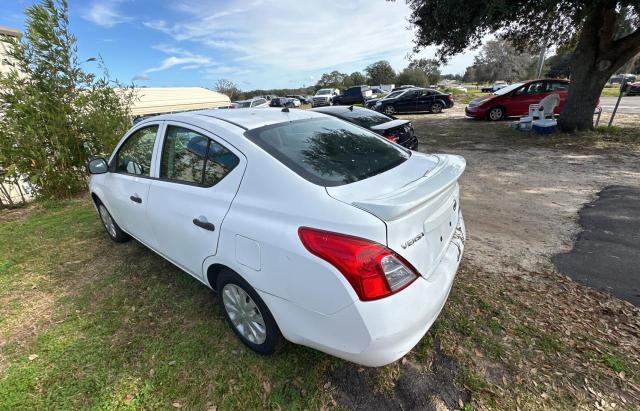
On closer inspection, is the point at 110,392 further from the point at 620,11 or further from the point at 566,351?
the point at 620,11

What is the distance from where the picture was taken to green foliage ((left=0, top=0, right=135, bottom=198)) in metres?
5.67

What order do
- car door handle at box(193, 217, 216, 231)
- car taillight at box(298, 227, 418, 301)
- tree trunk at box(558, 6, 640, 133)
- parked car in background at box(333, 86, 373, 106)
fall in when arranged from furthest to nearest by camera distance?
parked car in background at box(333, 86, 373, 106)
tree trunk at box(558, 6, 640, 133)
car door handle at box(193, 217, 216, 231)
car taillight at box(298, 227, 418, 301)

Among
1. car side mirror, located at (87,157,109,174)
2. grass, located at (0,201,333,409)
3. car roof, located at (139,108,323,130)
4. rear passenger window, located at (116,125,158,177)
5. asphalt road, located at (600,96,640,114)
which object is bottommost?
asphalt road, located at (600,96,640,114)

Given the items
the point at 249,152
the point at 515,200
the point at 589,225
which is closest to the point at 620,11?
the point at 515,200

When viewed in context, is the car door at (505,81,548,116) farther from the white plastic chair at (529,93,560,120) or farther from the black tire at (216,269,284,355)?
the black tire at (216,269,284,355)

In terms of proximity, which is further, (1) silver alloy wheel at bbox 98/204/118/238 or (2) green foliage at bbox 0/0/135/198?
(2) green foliage at bbox 0/0/135/198

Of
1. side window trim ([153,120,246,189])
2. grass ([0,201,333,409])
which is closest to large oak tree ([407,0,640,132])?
side window trim ([153,120,246,189])

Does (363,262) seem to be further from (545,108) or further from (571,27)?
(571,27)

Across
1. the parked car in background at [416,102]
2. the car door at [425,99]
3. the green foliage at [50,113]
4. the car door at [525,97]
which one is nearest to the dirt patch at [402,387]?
the green foliage at [50,113]

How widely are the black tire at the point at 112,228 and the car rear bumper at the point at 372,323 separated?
9.72 ft

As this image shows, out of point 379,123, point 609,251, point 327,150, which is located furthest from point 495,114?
point 327,150

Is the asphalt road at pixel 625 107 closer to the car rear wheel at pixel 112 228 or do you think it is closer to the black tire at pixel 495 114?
the black tire at pixel 495 114

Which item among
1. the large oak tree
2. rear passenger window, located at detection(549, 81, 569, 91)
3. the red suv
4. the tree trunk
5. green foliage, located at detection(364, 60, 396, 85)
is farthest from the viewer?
green foliage, located at detection(364, 60, 396, 85)

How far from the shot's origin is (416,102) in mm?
18156
